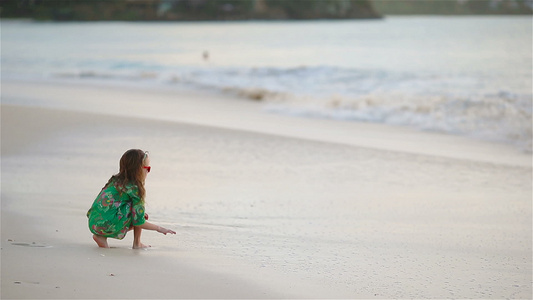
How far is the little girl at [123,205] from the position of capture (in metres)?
4.35

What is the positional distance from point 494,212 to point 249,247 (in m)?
2.53

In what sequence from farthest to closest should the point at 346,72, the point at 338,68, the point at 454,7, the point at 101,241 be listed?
the point at 454,7, the point at 338,68, the point at 346,72, the point at 101,241

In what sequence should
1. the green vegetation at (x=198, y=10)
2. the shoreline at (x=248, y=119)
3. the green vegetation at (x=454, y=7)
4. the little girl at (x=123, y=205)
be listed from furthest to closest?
the green vegetation at (x=198, y=10) < the green vegetation at (x=454, y=7) < the shoreline at (x=248, y=119) < the little girl at (x=123, y=205)

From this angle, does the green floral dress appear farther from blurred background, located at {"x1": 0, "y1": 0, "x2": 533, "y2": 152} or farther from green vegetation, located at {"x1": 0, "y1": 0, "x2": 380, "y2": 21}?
green vegetation, located at {"x1": 0, "y1": 0, "x2": 380, "y2": 21}

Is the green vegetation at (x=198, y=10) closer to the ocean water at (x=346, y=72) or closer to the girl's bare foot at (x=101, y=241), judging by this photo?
the ocean water at (x=346, y=72)

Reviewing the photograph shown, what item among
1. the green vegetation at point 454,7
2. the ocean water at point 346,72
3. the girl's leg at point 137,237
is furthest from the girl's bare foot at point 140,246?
the green vegetation at point 454,7

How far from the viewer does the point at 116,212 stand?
172 inches

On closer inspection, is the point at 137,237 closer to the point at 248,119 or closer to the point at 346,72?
the point at 248,119

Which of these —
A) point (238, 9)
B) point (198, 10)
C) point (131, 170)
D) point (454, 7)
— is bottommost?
point (131, 170)

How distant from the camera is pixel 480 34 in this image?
4319cm

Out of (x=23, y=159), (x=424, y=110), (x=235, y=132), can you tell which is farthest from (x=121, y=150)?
(x=424, y=110)

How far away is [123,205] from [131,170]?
0.76 ft

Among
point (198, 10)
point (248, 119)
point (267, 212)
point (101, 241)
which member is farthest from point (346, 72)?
point (198, 10)

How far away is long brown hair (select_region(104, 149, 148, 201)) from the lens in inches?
171
